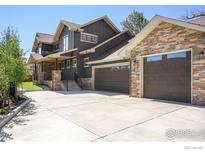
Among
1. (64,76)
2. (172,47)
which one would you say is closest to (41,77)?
(64,76)

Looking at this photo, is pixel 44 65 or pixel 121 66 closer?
pixel 121 66

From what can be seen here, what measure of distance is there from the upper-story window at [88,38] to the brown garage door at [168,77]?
33.2 ft

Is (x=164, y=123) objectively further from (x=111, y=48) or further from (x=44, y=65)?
(x=44, y=65)

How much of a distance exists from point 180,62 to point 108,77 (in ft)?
24.6

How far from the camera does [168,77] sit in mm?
9500

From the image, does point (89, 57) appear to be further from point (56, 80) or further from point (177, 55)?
point (177, 55)

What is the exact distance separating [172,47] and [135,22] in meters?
28.1

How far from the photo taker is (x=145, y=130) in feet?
15.0

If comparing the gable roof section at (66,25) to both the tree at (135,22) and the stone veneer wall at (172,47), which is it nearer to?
the stone veneer wall at (172,47)

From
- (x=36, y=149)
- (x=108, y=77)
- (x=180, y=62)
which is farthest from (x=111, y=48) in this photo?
(x=36, y=149)

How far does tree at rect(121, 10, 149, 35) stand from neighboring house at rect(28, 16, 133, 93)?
14.7m

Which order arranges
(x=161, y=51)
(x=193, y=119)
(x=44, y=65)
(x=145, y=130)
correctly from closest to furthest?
(x=145, y=130) < (x=193, y=119) < (x=161, y=51) < (x=44, y=65)

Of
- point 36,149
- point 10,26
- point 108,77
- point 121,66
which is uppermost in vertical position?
point 10,26

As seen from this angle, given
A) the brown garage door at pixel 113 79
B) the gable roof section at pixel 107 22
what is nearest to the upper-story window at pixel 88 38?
the gable roof section at pixel 107 22
